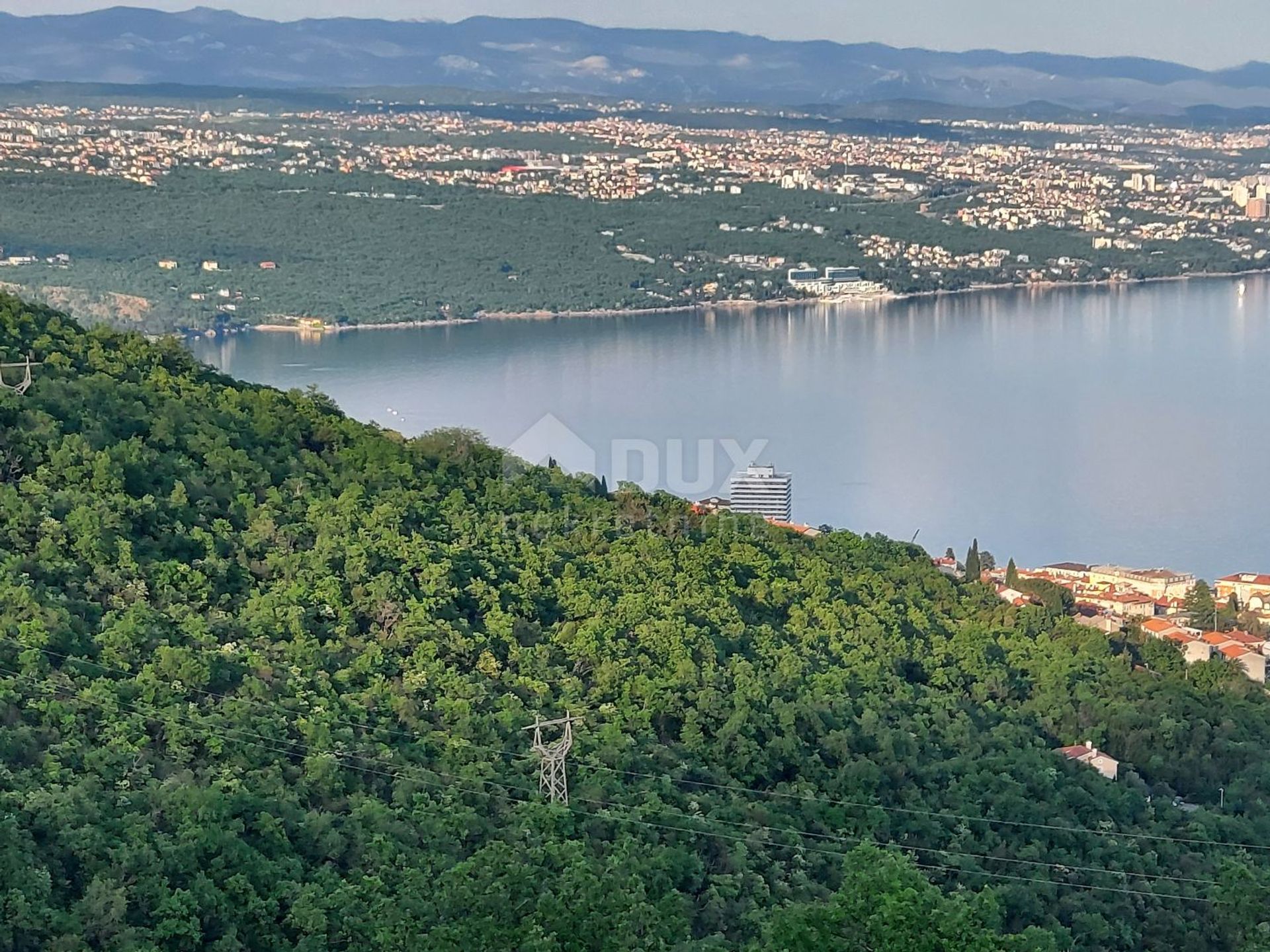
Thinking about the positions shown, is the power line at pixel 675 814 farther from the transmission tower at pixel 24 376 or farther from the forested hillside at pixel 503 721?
the transmission tower at pixel 24 376

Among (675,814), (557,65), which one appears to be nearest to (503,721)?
(675,814)

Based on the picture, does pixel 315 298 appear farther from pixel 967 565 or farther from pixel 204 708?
pixel 204 708

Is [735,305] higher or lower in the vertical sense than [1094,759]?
lower

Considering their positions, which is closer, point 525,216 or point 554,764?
point 554,764

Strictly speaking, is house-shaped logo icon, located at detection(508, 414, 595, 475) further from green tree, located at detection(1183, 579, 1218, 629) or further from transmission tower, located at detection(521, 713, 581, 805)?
transmission tower, located at detection(521, 713, 581, 805)

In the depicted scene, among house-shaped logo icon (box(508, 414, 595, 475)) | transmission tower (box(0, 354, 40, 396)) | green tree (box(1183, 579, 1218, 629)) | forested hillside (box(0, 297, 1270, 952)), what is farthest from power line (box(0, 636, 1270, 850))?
house-shaped logo icon (box(508, 414, 595, 475))

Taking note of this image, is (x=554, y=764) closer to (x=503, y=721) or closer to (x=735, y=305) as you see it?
(x=503, y=721)
